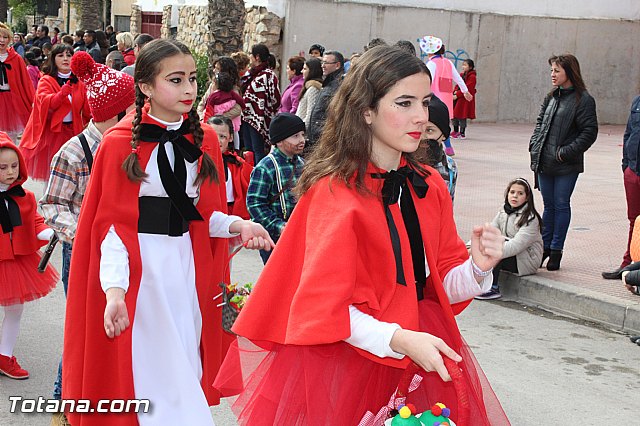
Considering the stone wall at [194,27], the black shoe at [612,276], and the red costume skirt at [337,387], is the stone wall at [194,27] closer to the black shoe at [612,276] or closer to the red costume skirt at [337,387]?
the black shoe at [612,276]

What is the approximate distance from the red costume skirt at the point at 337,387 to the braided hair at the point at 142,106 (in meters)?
1.06

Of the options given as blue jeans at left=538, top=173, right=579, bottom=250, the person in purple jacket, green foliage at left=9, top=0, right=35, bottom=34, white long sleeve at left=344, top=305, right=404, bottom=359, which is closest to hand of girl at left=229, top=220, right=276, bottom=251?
white long sleeve at left=344, top=305, right=404, bottom=359

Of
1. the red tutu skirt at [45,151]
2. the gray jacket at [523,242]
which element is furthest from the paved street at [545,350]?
the red tutu skirt at [45,151]

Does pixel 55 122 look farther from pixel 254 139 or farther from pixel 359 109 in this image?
pixel 359 109

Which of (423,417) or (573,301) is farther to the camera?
(573,301)

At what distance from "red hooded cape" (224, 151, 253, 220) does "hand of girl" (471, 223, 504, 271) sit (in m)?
4.19

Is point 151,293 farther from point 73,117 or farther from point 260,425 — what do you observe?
point 73,117

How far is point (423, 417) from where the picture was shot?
2996 millimetres

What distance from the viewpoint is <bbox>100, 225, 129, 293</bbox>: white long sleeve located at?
3912mm

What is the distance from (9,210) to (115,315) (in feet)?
9.29

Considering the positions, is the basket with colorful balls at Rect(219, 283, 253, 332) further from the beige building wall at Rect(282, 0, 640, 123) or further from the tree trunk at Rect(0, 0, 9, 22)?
the tree trunk at Rect(0, 0, 9, 22)

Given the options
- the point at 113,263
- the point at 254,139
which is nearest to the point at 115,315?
the point at 113,263

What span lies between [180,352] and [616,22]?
23739mm

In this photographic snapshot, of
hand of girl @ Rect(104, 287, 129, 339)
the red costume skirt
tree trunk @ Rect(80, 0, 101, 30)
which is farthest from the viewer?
tree trunk @ Rect(80, 0, 101, 30)
